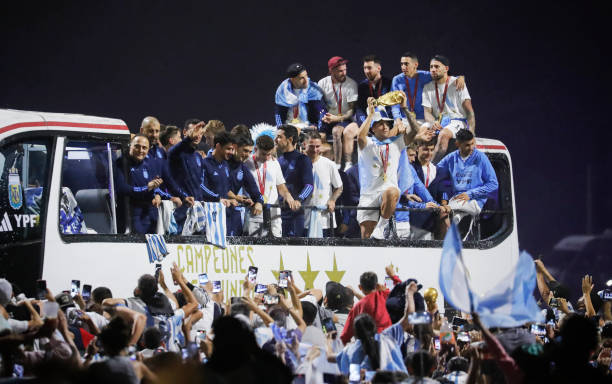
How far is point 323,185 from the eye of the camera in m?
10.4

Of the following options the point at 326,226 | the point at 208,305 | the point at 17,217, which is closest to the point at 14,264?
the point at 17,217

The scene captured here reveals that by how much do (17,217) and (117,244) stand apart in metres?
0.94

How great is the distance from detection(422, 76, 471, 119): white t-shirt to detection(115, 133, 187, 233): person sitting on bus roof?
3.76 metres

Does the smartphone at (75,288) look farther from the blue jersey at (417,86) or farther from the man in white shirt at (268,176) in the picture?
the blue jersey at (417,86)

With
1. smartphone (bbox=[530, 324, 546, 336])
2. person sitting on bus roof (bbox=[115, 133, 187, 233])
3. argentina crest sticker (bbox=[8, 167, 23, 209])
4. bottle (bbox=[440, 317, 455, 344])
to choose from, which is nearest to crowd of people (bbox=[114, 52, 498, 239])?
person sitting on bus roof (bbox=[115, 133, 187, 233])

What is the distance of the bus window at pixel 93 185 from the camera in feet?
29.2

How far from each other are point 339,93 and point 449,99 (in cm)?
134

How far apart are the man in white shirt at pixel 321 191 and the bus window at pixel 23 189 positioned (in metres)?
2.93

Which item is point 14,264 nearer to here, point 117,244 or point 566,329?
point 117,244

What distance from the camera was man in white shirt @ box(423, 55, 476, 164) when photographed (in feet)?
37.5

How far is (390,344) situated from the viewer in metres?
6.11

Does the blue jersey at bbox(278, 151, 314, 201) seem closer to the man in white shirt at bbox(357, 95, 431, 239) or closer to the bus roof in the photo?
the man in white shirt at bbox(357, 95, 431, 239)

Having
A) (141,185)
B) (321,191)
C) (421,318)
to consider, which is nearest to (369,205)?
(321,191)

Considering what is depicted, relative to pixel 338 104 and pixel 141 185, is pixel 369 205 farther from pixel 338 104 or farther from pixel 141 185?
pixel 141 185
